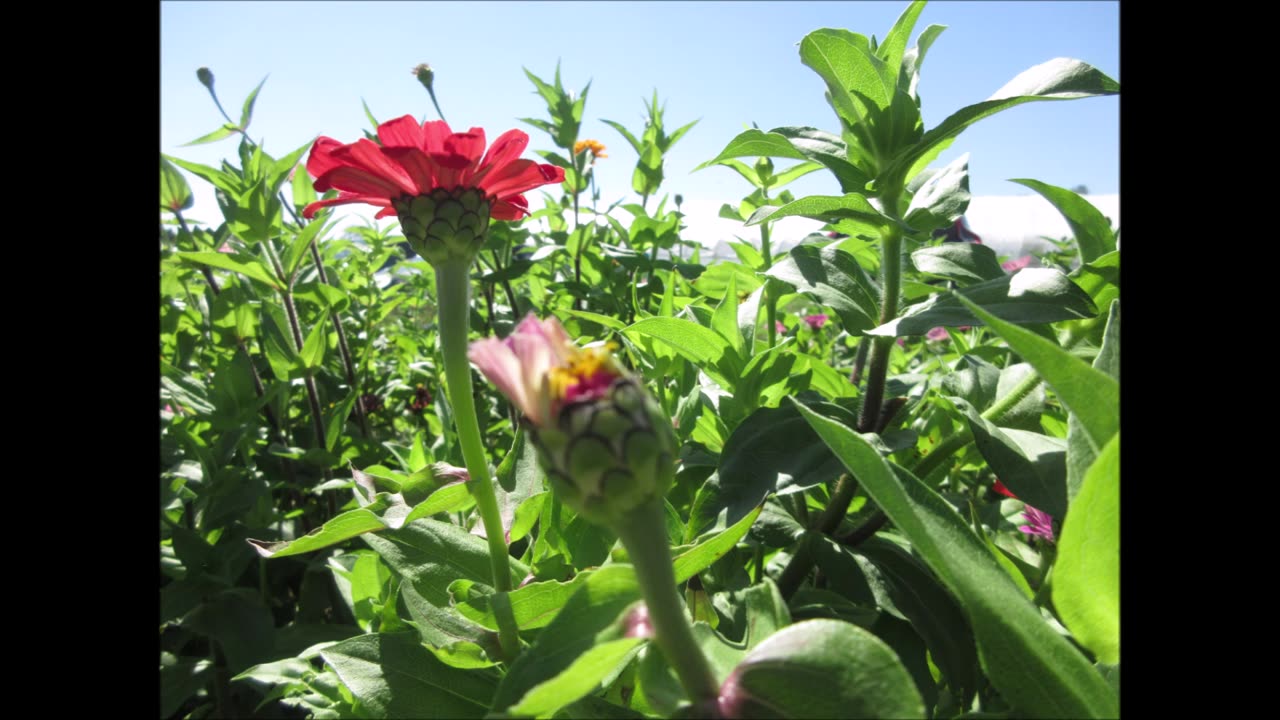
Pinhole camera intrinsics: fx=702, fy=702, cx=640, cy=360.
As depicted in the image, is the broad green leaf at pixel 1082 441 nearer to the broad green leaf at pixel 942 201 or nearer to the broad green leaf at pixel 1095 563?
the broad green leaf at pixel 1095 563

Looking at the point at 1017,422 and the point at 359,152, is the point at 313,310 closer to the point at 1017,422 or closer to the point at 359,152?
the point at 359,152

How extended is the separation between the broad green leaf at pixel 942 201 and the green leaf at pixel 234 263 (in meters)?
1.03

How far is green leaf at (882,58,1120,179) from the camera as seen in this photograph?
0.54 metres

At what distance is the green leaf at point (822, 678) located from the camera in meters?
0.32

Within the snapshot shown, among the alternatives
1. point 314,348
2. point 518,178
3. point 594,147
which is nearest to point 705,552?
point 518,178

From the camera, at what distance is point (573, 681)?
0.32 meters

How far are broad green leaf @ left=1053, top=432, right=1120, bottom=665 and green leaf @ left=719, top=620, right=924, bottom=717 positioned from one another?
0.11 m

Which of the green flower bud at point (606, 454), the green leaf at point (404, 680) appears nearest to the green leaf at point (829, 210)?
the green flower bud at point (606, 454)

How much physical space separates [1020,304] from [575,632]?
1.40ft

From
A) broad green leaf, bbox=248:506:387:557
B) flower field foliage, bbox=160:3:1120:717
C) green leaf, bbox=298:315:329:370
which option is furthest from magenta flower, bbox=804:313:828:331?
broad green leaf, bbox=248:506:387:557

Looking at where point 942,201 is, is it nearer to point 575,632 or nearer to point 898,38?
point 898,38
